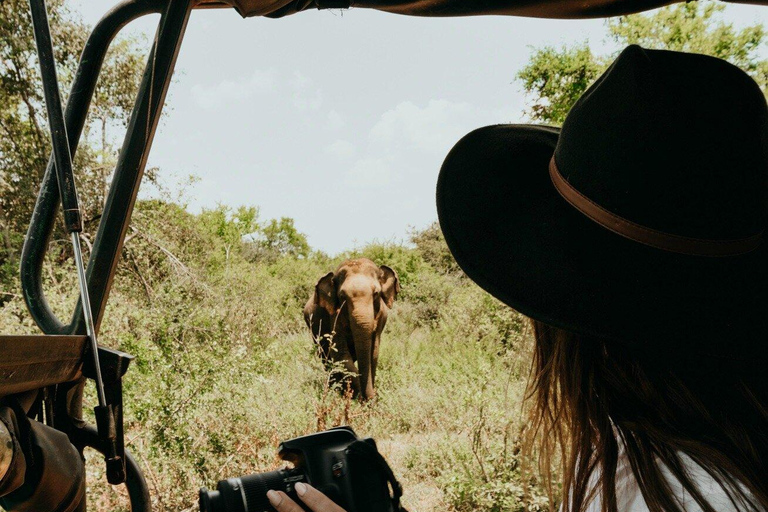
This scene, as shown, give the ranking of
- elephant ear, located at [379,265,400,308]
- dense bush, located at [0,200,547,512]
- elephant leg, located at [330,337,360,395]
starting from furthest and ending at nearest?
elephant ear, located at [379,265,400,308], elephant leg, located at [330,337,360,395], dense bush, located at [0,200,547,512]

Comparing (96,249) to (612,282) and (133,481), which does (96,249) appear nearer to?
(133,481)

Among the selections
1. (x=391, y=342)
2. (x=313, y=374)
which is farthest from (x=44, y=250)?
(x=391, y=342)

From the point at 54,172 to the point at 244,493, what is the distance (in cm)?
→ 62

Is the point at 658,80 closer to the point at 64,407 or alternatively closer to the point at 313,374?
the point at 64,407

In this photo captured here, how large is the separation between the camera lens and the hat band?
696 mm

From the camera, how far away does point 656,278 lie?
901 millimetres

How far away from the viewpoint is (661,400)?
0.91 meters

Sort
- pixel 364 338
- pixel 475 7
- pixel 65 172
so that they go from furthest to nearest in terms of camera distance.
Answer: pixel 364 338, pixel 475 7, pixel 65 172

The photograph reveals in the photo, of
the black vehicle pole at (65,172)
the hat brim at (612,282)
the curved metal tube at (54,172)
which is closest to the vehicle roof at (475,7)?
the curved metal tube at (54,172)

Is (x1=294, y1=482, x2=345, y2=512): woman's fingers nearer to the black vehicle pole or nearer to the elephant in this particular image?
the black vehicle pole

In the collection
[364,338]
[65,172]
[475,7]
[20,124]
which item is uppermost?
[20,124]

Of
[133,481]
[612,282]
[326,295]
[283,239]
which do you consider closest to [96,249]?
[133,481]

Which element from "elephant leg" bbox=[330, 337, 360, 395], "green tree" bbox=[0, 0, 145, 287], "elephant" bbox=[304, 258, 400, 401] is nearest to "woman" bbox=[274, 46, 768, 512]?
"green tree" bbox=[0, 0, 145, 287]

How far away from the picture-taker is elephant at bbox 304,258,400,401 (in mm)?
7934
